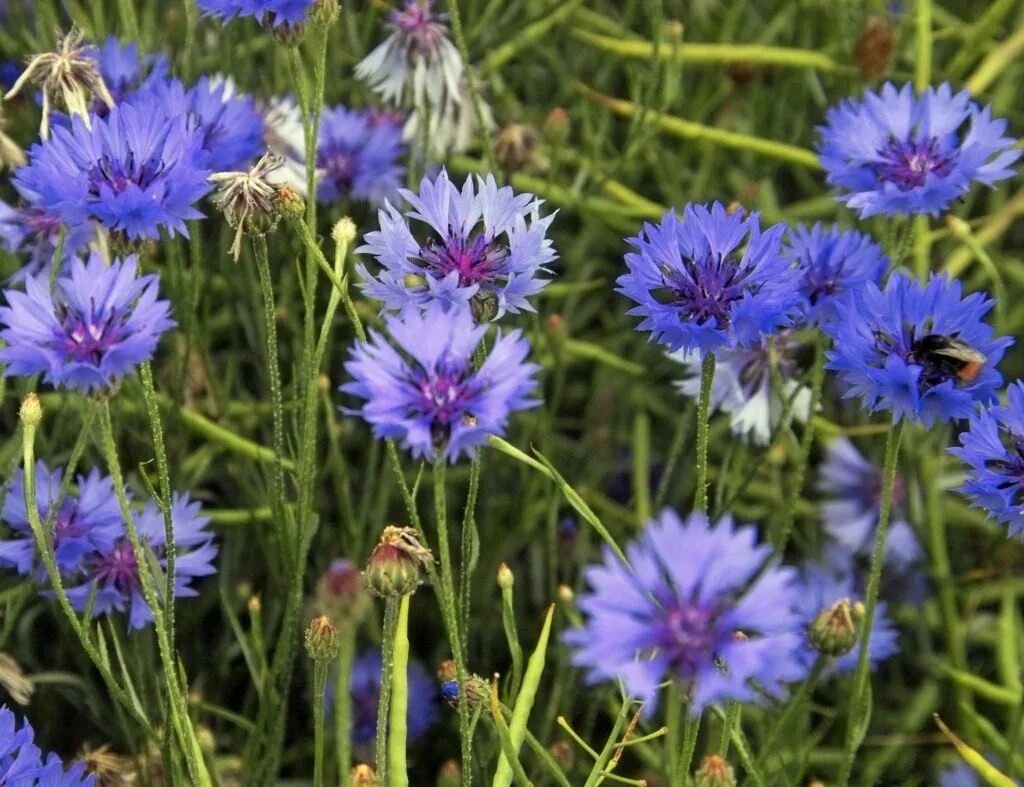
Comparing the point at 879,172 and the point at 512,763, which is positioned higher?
the point at 879,172

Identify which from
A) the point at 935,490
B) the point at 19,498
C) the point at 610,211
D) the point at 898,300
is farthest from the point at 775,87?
the point at 19,498

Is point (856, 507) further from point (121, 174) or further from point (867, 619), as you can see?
point (121, 174)

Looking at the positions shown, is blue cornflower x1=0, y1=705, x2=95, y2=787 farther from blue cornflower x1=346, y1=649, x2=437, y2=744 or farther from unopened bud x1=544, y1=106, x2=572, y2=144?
unopened bud x1=544, y1=106, x2=572, y2=144

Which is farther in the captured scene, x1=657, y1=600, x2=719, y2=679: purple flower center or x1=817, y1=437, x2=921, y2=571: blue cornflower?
x1=817, y1=437, x2=921, y2=571: blue cornflower

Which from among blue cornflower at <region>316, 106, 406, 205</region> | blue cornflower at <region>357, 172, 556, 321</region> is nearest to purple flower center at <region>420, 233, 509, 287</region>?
blue cornflower at <region>357, 172, 556, 321</region>

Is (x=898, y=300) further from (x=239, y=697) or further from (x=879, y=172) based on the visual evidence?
(x=239, y=697)

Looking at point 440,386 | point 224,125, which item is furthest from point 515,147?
point 440,386
